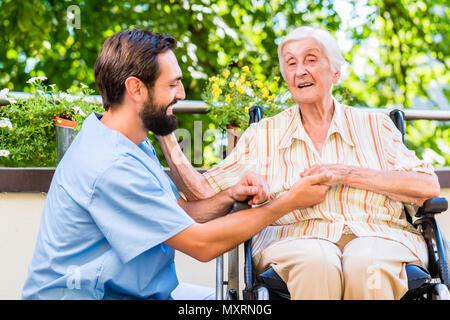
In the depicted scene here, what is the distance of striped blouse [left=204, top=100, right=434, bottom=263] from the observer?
87.2 inches

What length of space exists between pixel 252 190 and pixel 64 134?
1087 mm

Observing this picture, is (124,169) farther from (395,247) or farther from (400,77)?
(400,77)

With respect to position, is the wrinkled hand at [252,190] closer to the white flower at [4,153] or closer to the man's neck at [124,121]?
the man's neck at [124,121]

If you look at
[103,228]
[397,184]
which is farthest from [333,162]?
[103,228]

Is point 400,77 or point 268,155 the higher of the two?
point 400,77

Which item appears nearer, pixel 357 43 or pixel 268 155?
pixel 268 155

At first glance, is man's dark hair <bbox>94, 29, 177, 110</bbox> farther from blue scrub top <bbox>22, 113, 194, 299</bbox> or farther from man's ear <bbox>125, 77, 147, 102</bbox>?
blue scrub top <bbox>22, 113, 194, 299</bbox>

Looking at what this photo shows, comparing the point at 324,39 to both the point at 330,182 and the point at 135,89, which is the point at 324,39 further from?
the point at 135,89

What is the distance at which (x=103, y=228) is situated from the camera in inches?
68.7

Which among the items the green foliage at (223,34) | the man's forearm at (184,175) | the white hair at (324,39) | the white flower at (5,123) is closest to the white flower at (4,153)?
the white flower at (5,123)

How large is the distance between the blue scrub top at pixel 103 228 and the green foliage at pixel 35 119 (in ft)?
3.32
